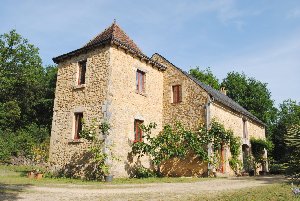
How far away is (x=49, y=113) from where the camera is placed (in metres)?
35.3

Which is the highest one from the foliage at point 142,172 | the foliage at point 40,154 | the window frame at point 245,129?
the window frame at point 245,129

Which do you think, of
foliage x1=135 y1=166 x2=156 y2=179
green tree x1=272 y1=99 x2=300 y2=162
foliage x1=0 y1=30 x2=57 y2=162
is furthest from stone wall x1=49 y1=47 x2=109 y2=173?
foliage x1=0 y1=30 x2=57 y2=162

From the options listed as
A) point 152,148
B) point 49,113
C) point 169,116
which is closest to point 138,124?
point 152,148

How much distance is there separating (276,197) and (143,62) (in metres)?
10.9

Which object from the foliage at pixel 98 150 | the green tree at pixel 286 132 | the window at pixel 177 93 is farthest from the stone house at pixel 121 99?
the green tree at pixel 286 132

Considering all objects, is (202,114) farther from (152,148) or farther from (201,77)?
(201,77)

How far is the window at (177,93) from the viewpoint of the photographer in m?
17.6

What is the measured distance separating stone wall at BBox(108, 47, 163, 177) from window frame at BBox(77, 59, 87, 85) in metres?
1.94

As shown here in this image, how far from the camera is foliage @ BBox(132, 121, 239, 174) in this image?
15023mm

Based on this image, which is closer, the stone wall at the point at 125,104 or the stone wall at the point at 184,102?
the stone wall at the point at 125,104

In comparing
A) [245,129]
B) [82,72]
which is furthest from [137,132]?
[245,129]

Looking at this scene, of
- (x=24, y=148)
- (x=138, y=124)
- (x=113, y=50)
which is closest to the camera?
(x=113, y=50)

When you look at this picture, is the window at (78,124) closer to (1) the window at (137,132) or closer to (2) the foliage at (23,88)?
(1) the window at (137,132)

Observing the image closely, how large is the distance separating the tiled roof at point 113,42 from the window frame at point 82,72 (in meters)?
0.58
